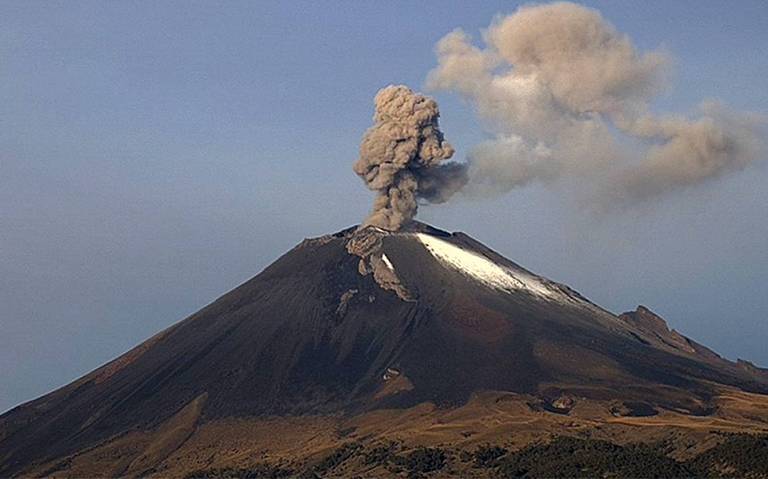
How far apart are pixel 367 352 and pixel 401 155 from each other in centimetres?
2356

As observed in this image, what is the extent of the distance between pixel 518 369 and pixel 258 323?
29479 millimetres

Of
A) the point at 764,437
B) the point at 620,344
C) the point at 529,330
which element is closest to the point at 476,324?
the point at 529,330

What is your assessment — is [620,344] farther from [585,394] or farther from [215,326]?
[215,326]

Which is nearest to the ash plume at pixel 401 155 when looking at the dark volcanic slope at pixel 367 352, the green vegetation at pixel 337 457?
the dark volcanic slope at pixel 367 352

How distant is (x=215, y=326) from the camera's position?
131625 mm

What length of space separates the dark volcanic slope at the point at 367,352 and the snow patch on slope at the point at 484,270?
0.26 meters

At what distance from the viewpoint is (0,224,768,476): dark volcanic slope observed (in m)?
110

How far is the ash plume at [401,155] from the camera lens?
133375 mm

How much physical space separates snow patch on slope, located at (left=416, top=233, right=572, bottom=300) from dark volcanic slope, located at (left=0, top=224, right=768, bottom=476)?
10.2 inches

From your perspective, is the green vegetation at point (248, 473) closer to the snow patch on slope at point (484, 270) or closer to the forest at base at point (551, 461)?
the forest at base at point (551, 461)

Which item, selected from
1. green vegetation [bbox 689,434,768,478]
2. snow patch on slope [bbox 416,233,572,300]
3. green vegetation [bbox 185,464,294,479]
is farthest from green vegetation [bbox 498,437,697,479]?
snow patch on slope [bbox 416,233,572,300]

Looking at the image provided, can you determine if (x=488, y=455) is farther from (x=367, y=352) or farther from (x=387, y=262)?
(x=387, y=262)

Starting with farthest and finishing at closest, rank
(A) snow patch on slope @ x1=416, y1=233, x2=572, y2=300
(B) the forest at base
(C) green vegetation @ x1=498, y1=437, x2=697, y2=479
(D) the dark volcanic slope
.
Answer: (A) snow patch on slope @ x1=416, y1=233, x2=572, y2=300
(D) the dark volcanic slope
(C) green vegetation @ x1=498, y1=437, x2=697, y2=479
(B) the forest at base

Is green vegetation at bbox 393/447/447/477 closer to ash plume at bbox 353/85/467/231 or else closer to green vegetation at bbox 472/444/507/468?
green vegetation at bbox 472/444/507/468
